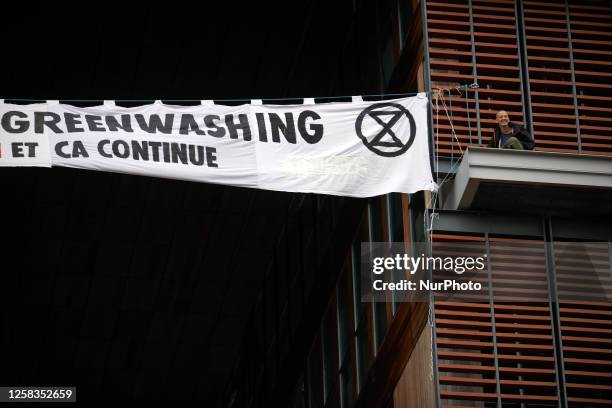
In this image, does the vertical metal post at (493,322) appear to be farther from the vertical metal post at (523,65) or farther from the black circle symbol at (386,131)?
the vertical metal post at (523,65)

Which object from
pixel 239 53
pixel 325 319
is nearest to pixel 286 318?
pixel 325 319

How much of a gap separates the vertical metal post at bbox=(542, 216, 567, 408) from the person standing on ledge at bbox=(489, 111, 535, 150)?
1.63 m

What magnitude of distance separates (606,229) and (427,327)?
374 cm

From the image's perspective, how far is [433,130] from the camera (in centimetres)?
2383

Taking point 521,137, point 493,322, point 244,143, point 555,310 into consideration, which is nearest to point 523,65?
point 521,137

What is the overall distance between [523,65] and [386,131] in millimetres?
3644

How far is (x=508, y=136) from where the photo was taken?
2302cm

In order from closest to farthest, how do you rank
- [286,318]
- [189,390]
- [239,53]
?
[239,53], [286,318], [189,390]

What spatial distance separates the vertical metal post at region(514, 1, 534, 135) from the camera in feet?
80.1

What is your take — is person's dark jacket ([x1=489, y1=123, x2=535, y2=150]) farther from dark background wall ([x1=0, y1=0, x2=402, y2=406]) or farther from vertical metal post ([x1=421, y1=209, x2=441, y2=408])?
dark background wall ([x1=0, y1=0, x2=402, y2=406])

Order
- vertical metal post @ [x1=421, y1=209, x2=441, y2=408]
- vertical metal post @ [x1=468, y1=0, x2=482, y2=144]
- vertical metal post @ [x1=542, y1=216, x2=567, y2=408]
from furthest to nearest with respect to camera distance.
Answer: vertical metal post @ [x1=468, y1=0, x2=482, y2=144], vertical metal post @ [x1=542, y1=216, x2=567, y2=408], vertical metal post @ [x1=421, y1=209, x2=441, y2=408]

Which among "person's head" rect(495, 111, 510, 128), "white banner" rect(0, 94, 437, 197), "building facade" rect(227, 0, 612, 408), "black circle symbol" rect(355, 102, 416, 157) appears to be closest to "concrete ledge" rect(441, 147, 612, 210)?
"building facade" rect(227, 0, 612, 408)

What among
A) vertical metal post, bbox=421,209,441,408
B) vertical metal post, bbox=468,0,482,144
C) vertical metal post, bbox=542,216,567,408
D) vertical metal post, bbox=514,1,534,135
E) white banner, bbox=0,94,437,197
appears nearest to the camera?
vertical metal post, bbox=421,209,441,408

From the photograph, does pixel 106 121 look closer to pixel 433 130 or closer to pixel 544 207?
pixel 433 130
